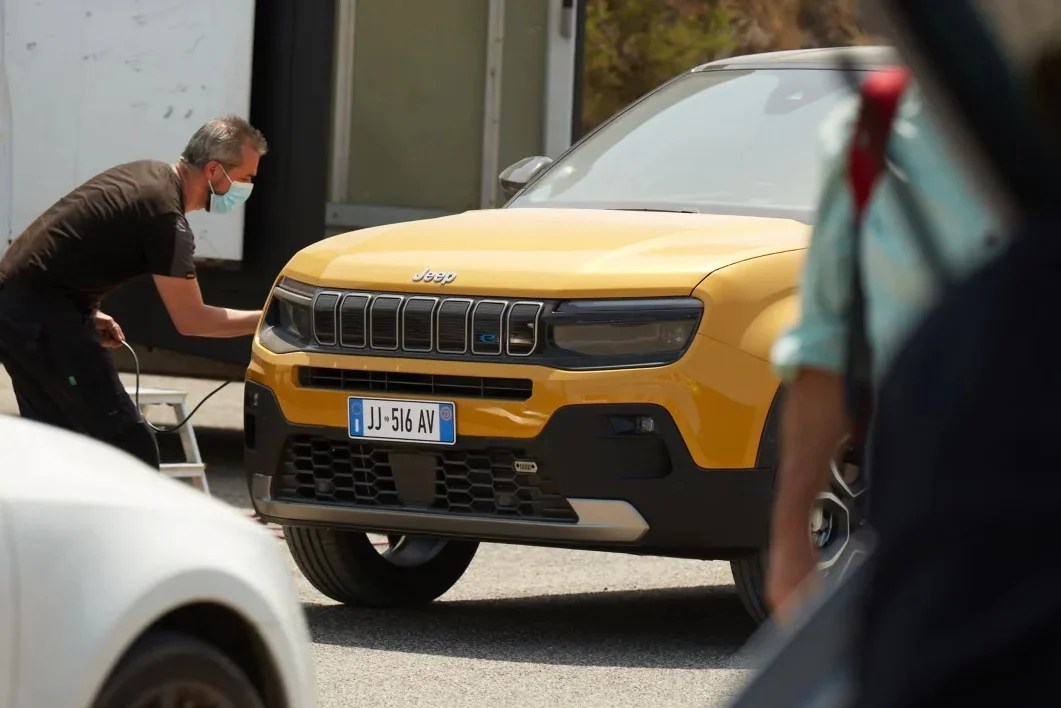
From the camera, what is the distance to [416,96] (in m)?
12.8

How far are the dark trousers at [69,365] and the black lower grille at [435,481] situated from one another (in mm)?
640

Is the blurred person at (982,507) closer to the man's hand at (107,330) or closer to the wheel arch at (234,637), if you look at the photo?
the wheel arch at (234,637)

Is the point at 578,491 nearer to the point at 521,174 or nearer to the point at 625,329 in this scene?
the point at 625,329

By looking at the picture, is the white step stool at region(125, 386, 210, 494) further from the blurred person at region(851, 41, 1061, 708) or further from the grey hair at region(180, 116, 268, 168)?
the blurred person at region(851, 41, 1061, 708)

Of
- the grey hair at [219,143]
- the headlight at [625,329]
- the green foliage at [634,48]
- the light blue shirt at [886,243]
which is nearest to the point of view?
the light blue shirt at [886,243]

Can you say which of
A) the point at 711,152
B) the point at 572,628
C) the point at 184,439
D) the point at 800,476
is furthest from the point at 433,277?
the point at 800,476

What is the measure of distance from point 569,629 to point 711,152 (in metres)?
1.71

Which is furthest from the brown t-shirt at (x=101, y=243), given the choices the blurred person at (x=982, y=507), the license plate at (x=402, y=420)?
the blurred person at (x=982, y=507)

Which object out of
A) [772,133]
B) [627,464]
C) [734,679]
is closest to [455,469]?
[627,464]

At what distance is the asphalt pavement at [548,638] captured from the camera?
5738 millimetres

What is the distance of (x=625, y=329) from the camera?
5.98 m

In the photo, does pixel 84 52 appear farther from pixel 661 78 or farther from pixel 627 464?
pixel 661 78

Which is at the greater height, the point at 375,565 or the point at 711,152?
the point at 711,152

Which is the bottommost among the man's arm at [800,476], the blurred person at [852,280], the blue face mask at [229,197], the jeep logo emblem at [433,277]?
the blue face mask at [229,197]
